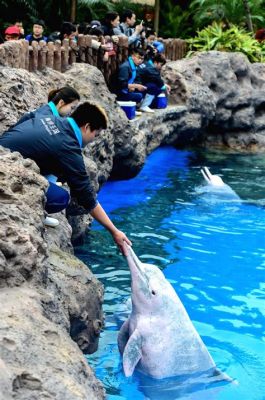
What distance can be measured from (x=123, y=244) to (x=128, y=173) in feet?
19.0

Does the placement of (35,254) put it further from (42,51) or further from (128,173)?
(128,173)

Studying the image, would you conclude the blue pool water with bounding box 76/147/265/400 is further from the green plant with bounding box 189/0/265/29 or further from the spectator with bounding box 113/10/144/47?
the green plant with bounding box 189/0/265/29

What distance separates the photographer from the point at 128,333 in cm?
494

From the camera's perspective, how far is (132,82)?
40.6 ft

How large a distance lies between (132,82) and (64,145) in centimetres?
767

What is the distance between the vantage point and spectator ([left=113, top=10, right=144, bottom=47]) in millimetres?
12641

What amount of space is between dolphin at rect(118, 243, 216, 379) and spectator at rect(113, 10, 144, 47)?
27.5 ft

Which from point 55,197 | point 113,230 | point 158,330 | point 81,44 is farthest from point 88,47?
point 158,330

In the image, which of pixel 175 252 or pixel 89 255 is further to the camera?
pixel 175 252

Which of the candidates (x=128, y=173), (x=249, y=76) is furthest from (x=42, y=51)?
(x=249, y=76)

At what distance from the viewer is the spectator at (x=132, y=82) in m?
11.8

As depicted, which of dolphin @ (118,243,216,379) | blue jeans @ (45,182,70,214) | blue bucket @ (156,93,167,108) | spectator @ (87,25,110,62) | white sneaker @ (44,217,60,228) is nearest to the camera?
dolphin @ (118,243,216,379)

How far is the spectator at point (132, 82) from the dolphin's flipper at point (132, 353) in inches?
301

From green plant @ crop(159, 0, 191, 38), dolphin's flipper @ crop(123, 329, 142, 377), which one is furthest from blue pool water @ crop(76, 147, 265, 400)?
green plant @ crop(159, 0, 191, 38)
